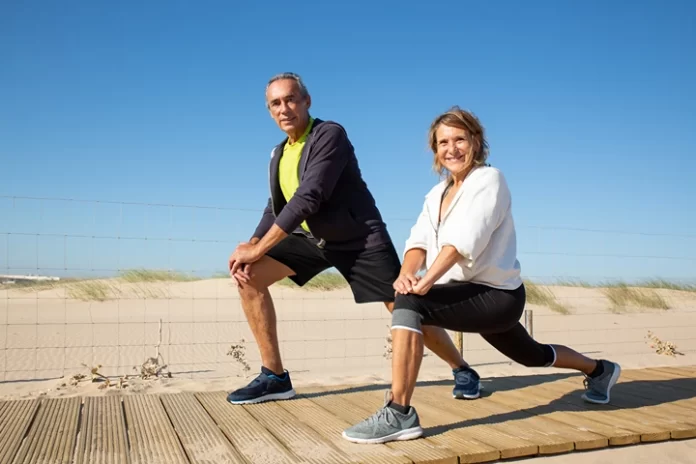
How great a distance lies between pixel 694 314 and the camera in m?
15.4

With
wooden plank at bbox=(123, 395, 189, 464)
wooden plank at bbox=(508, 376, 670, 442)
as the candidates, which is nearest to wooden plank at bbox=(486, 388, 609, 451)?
wooden plank at bbox=(508, 376, 670, 442)

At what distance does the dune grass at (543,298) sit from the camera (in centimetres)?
1515

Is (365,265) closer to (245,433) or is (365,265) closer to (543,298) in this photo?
(245,433)

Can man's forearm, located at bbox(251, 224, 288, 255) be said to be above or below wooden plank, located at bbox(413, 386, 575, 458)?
above

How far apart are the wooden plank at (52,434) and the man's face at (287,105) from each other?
196 centimetres

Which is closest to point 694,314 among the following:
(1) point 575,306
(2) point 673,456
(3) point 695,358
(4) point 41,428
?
(1) point 575,306

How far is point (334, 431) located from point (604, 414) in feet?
4.98

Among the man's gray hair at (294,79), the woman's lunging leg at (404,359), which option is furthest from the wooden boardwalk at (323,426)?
the man's gray hair at (294,79)

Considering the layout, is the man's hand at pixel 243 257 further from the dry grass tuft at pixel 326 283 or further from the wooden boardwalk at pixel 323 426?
the dry grass tuft at pixel 326 283

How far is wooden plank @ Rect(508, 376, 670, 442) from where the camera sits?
123 inches

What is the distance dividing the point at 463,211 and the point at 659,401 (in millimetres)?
1938

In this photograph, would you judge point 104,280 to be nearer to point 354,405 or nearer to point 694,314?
point 354,405

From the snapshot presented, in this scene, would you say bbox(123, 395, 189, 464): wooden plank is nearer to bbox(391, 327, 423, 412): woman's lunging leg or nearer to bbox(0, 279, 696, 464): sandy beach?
bbox(391, 327, 423, 412): woman's lunging leg

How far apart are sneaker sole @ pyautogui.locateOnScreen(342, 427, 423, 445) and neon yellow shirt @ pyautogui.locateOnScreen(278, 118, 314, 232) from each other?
1329 mm
